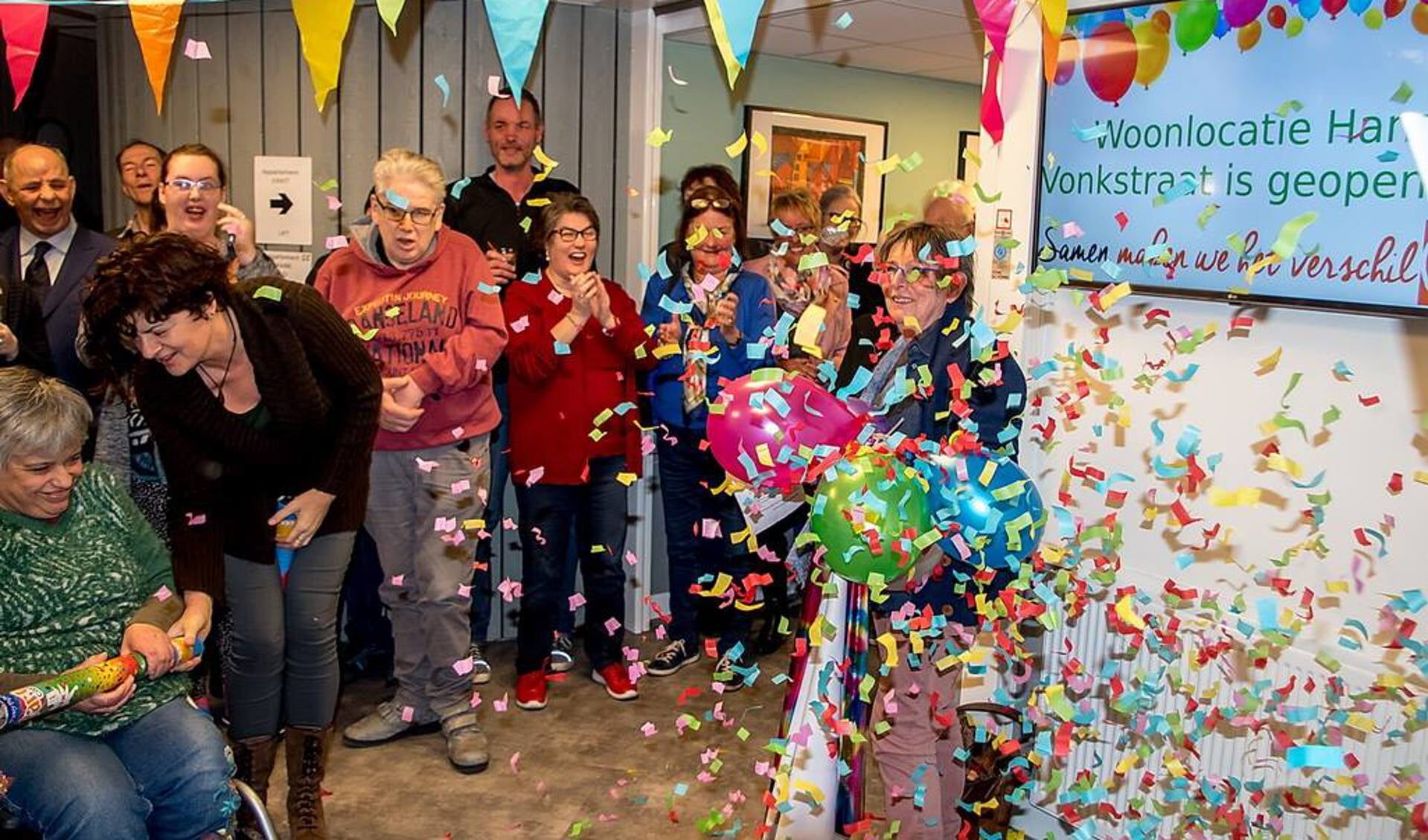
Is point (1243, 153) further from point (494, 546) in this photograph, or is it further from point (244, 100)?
point (244, 100)

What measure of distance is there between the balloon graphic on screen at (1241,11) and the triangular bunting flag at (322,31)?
168cm

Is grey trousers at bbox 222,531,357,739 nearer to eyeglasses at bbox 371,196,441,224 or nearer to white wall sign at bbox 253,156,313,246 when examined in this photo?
eyeglasses at bbox 371,196,441,224

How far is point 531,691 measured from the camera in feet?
12.2

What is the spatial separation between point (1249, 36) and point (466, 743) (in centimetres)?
256

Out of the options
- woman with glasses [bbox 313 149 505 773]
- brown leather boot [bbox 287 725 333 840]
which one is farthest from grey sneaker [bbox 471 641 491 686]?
brown leather boot [bbox 287 725 333 840]

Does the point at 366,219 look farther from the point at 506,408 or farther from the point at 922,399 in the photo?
the point at 922,399

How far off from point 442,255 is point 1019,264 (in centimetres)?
152

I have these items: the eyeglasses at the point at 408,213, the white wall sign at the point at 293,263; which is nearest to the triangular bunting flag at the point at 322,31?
the eyeglasses at the point at 408,213

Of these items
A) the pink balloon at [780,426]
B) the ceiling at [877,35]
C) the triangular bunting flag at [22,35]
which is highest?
the ceiling at [877,35]

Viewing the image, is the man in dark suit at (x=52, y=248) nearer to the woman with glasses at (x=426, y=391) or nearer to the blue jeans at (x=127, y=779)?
the woman with glasses at (x=426, y=391)

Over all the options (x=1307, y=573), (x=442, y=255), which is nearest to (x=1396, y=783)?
(x=1307, y=573)

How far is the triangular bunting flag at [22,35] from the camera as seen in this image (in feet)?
6.01

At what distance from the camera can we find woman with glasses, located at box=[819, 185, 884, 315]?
4.14m

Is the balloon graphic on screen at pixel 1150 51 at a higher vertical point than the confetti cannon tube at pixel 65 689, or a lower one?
higher
